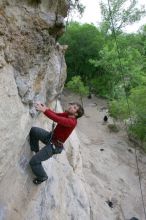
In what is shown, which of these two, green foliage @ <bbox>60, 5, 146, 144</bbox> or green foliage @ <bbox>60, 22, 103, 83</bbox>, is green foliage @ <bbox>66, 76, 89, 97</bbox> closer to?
green foliage @ <bbox>60, 5, 146, 144</bbox>

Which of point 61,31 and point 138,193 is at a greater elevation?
point 61,31

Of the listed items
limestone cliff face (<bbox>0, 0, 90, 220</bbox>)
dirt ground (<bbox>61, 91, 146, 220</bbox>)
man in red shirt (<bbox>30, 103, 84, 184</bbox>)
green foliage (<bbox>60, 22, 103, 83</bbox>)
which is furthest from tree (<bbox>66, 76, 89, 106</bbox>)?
man in red shirt (<bbox>30, 103, 84, 184</bbox>)

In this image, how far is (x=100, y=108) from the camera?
25.6 m

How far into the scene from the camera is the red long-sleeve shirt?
22.8 ft

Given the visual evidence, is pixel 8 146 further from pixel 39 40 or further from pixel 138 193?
Answer: pixel 138 193

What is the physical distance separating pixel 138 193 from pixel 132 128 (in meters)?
5.08

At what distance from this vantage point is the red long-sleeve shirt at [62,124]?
696cm

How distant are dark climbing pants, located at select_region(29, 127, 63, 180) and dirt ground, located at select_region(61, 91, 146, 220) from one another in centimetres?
360

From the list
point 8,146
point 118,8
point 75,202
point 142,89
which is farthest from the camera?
point 118,8

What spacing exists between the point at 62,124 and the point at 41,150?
0.92 m

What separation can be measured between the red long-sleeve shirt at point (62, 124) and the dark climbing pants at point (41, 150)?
0.20 metres

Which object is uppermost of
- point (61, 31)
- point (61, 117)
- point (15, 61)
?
point (61, 31)

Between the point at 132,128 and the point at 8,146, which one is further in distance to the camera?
the point at 132,128

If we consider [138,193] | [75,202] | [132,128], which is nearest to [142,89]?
[132,128]
